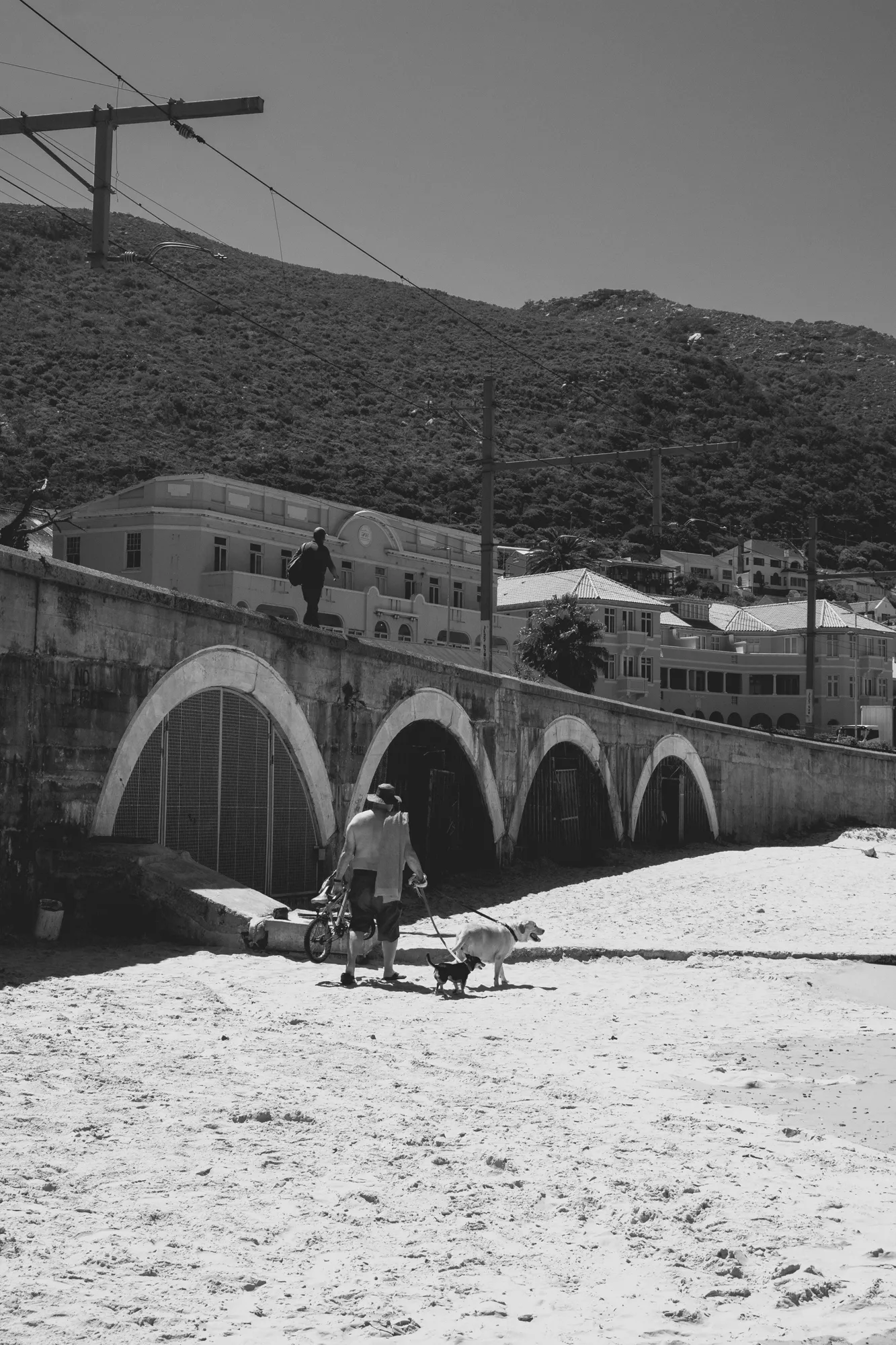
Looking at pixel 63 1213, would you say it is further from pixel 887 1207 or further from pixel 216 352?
pixel 216 352

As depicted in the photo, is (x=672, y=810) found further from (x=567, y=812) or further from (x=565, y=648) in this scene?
(x=565, y=648)

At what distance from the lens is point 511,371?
125 m

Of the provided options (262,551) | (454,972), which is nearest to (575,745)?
(454,972)

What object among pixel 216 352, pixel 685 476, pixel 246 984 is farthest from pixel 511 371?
pixel 246 984

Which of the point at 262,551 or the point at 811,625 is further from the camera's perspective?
the point at 262,551

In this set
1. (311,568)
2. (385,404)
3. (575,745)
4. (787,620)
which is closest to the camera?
(311,568)

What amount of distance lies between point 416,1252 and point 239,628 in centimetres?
1150

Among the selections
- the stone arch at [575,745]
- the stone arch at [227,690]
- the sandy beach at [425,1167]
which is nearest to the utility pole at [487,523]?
the stone arch at [575,745]

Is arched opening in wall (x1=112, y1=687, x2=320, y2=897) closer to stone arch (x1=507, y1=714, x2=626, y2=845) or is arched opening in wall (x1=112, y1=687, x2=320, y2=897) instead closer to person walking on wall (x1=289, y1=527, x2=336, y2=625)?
person walking on wall (x1=289, y1=527, x2=336, y2=625)

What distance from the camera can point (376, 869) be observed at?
40.3 feet

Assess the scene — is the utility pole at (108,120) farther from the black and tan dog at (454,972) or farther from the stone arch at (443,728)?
the stone arch at (443,728)

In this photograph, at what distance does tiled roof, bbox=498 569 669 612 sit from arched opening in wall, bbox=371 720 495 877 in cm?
4557

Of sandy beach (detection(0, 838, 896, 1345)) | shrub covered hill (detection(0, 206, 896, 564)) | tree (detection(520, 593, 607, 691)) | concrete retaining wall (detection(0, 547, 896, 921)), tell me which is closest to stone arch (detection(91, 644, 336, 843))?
concrete retaining wall (detection(0, 547, 896, 921))

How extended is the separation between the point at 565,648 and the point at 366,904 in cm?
4570
